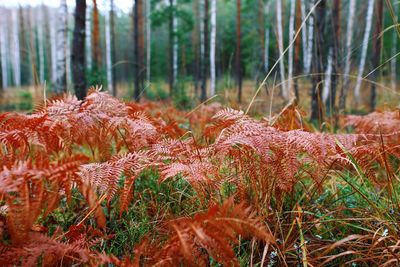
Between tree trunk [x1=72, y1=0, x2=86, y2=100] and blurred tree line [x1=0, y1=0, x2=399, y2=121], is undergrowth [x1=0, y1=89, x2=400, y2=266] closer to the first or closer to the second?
blurred tree line [x1=0, y1=0, x2=399, y2=121]

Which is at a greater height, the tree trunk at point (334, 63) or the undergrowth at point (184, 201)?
the tree trunk at point (334, 63)

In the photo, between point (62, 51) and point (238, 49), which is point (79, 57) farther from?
point (238, 49)

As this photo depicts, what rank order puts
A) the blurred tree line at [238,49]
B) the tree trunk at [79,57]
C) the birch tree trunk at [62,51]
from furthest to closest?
the birch tree trunk at [62,51] < the tree trunk at [79,57] < the blurred tree line at [238,49]

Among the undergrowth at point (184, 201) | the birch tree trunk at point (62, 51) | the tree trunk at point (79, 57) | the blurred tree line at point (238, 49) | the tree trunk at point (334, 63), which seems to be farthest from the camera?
the birch tree trunk at point (62, 51)

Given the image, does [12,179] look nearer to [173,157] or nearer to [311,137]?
[173,157]

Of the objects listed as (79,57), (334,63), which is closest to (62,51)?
(79,57)

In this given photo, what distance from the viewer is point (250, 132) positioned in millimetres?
1375

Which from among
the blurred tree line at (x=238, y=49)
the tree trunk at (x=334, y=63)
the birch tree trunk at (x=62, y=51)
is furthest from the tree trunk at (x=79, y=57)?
the tree trunk at (x=334, y=63)

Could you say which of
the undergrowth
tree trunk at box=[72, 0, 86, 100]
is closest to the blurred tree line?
tree trunk at box=[72, 0, 86, 100]

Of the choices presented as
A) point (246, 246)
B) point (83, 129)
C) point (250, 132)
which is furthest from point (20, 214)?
point (246, 246)

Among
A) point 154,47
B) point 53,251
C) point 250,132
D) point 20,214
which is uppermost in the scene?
point 154,47

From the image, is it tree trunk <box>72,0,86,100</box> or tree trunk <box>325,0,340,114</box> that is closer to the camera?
tree trunk <box>325,0,340,114</box>

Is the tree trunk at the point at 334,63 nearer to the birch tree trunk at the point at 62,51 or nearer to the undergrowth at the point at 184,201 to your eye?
the undergrowth at the point at 184,201

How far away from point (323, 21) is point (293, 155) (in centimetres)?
508
